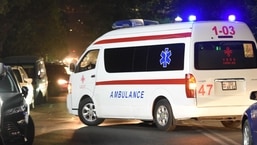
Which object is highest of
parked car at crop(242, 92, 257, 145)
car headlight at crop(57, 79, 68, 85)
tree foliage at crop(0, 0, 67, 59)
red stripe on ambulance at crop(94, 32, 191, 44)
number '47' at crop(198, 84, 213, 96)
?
tree foliage at crop(0, 0, 67, 59)

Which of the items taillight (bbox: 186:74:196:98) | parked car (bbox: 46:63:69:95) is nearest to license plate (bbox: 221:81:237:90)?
taillight (bbox: 186:74:196:98)

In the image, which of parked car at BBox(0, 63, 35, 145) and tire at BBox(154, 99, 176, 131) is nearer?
parked car at BBox(0, 63, 35, 145)

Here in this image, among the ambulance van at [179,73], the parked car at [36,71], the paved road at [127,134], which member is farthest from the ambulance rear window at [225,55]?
the parked car at [36,71]

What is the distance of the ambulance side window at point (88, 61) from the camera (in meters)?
16.1

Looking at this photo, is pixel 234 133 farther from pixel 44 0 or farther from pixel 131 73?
pixel 44 0

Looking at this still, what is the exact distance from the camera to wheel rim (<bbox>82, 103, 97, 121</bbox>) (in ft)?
52.2

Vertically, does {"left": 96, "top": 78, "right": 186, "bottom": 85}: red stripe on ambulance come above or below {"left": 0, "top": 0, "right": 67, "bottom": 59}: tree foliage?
below

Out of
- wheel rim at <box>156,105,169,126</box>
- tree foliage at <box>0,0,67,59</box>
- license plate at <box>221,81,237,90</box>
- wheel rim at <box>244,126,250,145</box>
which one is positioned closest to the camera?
wheel rim at <box>244,126,250,145</box>

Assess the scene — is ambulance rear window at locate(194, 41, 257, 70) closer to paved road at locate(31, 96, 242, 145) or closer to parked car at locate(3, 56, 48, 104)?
paved road at locate(31, 96, 242, 145)

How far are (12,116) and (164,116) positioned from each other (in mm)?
4602

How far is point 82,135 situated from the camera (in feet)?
45.1

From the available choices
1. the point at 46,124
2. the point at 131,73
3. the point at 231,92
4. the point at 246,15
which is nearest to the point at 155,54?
the point at 131,73

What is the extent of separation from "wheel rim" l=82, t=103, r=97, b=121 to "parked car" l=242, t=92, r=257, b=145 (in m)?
6.13

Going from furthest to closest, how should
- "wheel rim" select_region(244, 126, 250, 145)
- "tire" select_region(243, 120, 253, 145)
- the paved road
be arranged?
the paved road, "wheel rim" select_region(244, 126, 250, 145), "tire" select_region(243, 120, 253, 145)
